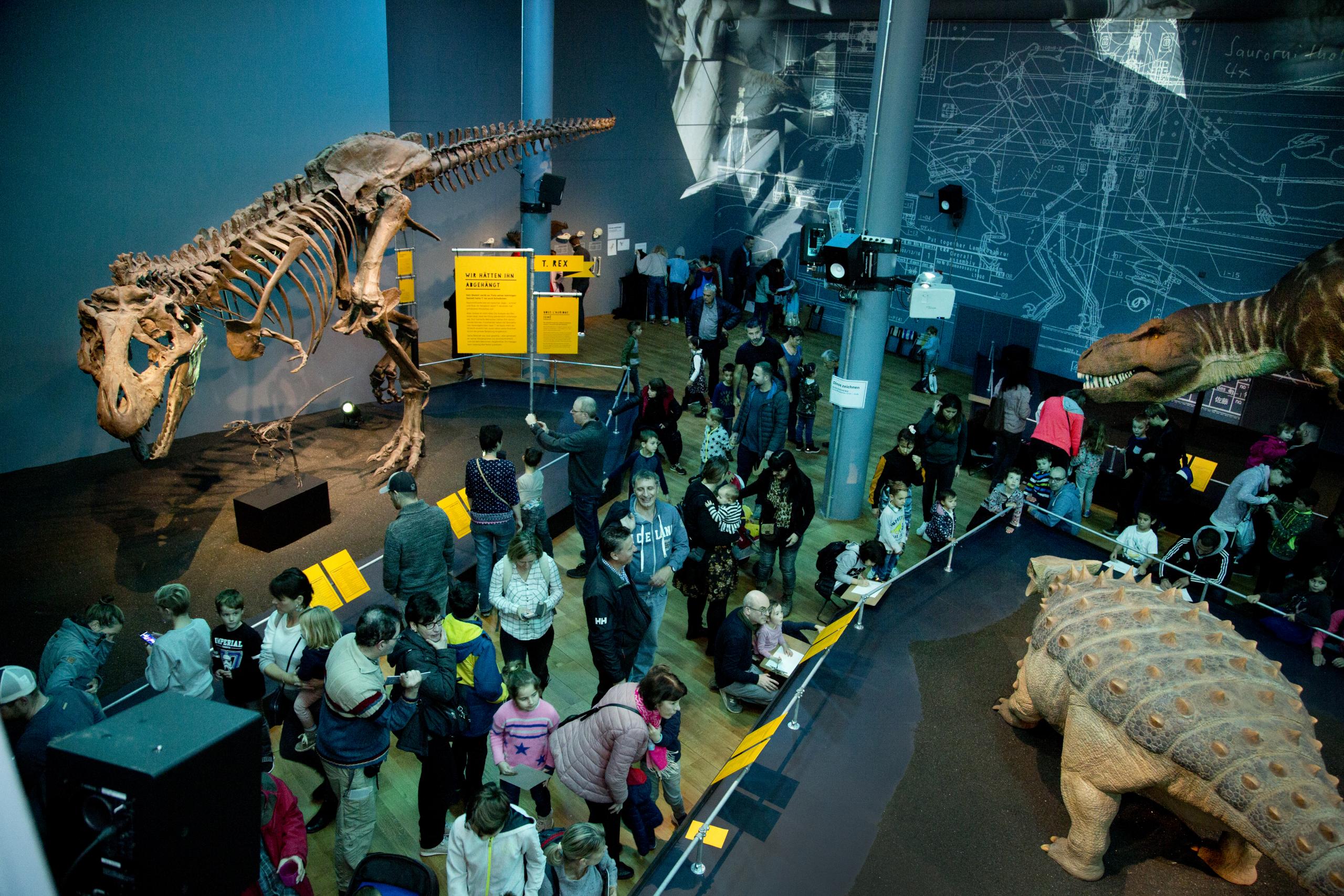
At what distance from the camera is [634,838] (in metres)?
4.94

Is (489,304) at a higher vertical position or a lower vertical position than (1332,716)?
higher

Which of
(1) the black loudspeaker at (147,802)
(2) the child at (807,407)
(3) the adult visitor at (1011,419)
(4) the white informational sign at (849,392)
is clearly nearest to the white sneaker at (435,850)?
(1) the black loudspeaker at (147,802)

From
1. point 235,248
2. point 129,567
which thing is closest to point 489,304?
point 235,248

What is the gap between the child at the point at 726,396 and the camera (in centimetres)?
1009

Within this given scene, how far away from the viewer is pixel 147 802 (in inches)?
72.2

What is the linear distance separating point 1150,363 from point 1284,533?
6.57ft

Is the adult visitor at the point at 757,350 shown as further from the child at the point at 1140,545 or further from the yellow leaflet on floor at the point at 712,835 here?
the yellow leaflet on floor at the point at 712,835

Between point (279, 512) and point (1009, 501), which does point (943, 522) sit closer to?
point (1009, 501)

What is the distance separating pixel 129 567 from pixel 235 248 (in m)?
2.59

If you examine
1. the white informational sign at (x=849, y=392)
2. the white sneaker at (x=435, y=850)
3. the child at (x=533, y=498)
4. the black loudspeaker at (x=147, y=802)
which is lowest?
the white sneaker at (x=435, y=850)

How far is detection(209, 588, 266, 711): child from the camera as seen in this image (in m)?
4.73

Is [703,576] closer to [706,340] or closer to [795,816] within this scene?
[795,816]

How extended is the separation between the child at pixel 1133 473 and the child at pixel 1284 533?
1077 mm

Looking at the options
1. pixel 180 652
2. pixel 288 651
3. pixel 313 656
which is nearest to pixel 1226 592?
pixel 313 656
